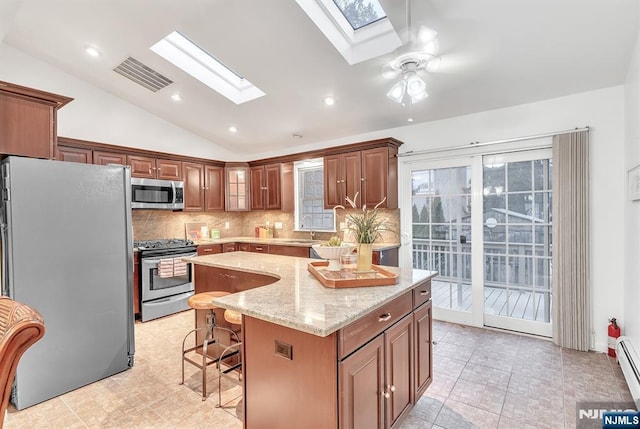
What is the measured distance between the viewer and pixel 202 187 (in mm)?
5234

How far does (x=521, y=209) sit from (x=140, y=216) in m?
5.08

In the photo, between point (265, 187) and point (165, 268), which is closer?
point (165, 268)

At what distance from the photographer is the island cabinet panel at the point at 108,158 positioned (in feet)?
13.4

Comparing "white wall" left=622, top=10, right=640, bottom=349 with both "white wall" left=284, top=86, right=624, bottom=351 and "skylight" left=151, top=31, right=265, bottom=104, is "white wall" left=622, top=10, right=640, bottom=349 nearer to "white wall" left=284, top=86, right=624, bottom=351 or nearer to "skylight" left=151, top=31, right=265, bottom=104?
"white wall" left=284, top=86, right=624, bottom=351

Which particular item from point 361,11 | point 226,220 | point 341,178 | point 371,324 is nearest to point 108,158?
point 226,220

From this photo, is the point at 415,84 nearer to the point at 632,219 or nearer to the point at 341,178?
the point at 632,219

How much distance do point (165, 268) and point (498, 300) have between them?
4.12m

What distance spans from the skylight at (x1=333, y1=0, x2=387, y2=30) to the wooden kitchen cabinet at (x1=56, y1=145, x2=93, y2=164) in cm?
351

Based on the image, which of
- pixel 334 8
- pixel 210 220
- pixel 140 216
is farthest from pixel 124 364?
pixel 334 8

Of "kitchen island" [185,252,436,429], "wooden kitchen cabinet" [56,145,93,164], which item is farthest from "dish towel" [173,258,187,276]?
"kitchen island" [185,252,436,429]

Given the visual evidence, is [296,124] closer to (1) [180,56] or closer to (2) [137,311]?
(1) [180,56]

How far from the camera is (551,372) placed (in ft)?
8.54

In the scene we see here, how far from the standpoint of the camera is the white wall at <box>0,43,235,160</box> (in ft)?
12.2

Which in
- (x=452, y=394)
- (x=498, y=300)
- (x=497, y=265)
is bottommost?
(x=452, y=394)
